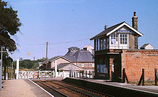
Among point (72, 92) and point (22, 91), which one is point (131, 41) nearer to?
point (72, 92)

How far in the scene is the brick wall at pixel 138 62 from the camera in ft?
85.4

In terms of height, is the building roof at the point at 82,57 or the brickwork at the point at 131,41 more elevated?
the brickwork at the point at 131,41

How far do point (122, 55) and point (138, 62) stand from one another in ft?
6.44

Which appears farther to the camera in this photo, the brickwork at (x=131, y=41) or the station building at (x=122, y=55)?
the brickwork at (x=131, y=41)

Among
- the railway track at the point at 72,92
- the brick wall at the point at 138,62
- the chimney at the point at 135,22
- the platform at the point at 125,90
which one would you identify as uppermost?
the chimney at the point at 135,22

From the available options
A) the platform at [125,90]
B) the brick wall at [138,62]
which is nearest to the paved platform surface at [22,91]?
the platform at [125,90]

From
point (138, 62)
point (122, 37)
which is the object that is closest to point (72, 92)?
point (138, 62)

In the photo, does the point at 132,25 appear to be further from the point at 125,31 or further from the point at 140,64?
the point at 140,64

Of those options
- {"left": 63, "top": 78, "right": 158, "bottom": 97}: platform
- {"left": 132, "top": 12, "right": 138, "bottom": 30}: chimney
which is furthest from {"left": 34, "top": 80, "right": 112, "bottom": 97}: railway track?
{"left": 132, "top": 12, "right": 138, "bottom": 30}: chimney

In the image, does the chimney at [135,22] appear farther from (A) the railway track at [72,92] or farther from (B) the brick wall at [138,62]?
(A) the railway track at [72,92]

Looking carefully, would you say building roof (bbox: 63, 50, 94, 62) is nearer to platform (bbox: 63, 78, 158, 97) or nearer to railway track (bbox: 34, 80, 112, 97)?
platform (bbox: 63, 78, 158, 97)

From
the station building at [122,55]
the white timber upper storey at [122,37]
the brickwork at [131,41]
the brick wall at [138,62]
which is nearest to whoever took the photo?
the brick wall at [138,62]

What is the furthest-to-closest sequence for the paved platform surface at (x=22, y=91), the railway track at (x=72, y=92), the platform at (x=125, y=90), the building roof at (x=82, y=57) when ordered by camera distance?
the building roof at (x=82, y=57) < the railway track at (x=72, y=92) < the paved platform surface at (x=22, y=91) < the platform at (x=125, y=90)

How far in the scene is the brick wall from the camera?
2602cm
